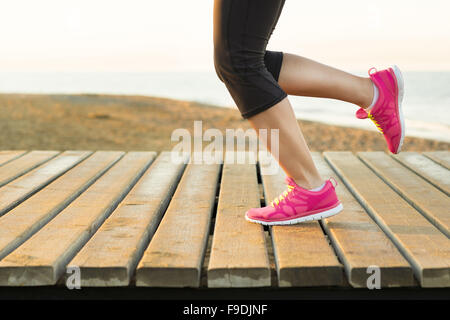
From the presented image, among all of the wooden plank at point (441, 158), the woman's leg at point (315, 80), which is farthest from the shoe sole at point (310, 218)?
the wooden plank at point (441, 158)

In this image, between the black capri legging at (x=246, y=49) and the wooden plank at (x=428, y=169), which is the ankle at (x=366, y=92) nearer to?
the black capri legging at (x=246, y=49)

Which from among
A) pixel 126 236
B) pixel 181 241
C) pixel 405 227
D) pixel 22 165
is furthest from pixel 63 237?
pixel 22 165

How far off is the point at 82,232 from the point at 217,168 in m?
1.12

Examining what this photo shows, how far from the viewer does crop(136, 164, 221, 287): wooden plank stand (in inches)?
52.1

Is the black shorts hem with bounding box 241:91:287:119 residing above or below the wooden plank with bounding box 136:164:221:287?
above

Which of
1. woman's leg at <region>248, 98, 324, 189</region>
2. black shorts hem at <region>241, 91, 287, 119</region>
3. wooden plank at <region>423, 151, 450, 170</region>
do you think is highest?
black shorts hem at <region>241, 91, 287, 119</region>

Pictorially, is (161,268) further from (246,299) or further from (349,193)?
(349,193)

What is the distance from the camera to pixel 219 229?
167 cm

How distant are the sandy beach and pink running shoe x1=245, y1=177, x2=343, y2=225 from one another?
5781 millimetres

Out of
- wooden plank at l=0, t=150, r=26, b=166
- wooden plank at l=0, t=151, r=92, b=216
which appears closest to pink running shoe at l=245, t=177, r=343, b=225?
wooden plank at l=0, t=151, r=92, b=216

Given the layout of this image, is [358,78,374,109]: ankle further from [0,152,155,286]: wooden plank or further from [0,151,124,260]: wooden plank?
[0,151,124,260]: wooden plank

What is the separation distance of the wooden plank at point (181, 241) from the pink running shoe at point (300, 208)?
0.71 ft

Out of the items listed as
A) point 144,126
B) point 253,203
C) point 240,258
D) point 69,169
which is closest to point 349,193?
point 253,203

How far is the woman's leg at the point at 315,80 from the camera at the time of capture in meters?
1.78
